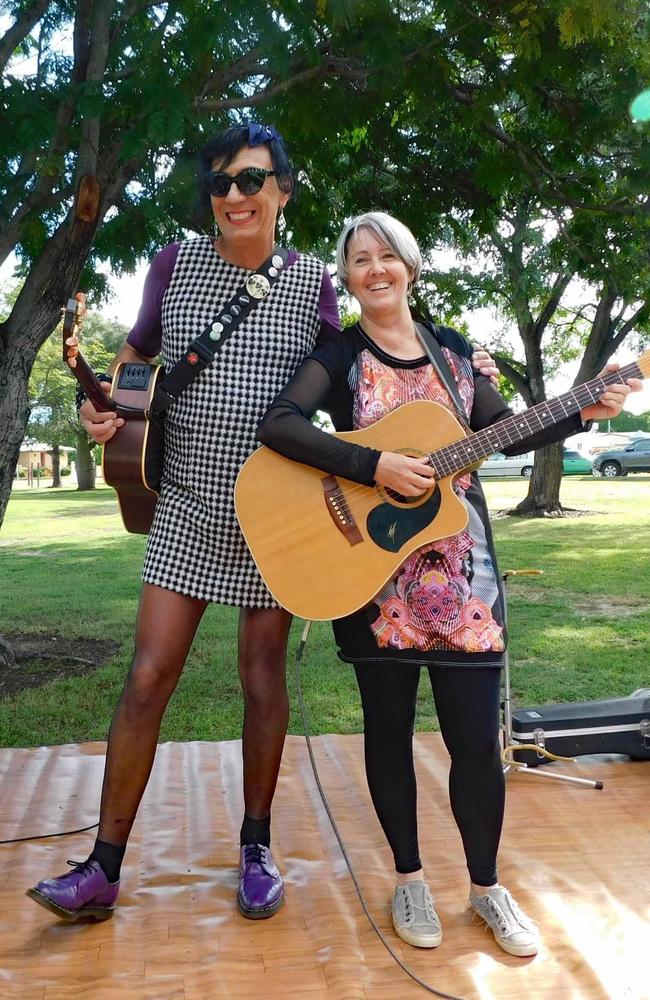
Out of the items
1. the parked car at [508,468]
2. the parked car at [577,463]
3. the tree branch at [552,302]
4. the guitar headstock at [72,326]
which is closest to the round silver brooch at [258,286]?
the guitar headstock at [72,326]

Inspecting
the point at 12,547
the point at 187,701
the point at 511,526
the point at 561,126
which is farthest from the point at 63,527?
the point at 561,126

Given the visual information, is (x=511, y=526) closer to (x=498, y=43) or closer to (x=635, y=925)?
(x=498, y=43)

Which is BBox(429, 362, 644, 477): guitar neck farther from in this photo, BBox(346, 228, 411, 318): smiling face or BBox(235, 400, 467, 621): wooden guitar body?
BBox(346, 228, 411, 318): smiling face

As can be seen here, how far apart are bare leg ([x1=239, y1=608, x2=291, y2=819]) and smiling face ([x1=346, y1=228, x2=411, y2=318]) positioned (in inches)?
35.1

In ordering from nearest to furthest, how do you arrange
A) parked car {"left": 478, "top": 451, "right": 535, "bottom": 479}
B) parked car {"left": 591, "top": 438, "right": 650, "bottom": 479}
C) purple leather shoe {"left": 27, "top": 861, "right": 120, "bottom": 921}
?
purple leather shoe {"left": 27, "top": 861, "right": 120, "bottom": 921} < parked car {"left": 591, "top": 438, "right": 650, "bottom": 479} < parked car {"left": 478, "top": 451, "right": 535, "bottom": 479}

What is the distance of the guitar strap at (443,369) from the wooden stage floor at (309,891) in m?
1.37

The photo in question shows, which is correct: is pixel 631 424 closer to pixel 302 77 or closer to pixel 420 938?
pixel 302 77

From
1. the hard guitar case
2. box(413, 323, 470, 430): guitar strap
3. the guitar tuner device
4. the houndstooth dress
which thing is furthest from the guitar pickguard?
the hard guitar case


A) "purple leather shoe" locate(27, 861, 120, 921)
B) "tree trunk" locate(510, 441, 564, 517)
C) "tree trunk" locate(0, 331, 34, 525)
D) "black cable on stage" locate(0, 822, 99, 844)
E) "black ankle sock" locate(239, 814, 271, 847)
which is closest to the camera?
"purple leather shoe" locate(27, 861, 120, 921)

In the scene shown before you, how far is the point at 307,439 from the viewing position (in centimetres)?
232

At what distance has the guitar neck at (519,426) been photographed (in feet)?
7.65

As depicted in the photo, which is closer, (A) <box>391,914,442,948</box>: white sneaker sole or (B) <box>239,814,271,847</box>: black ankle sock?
(A) <box>391,914,442,948</box>: white sneaker sole

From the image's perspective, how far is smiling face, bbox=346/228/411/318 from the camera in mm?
2371

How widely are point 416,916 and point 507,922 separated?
235mm
